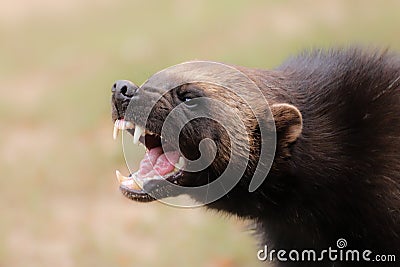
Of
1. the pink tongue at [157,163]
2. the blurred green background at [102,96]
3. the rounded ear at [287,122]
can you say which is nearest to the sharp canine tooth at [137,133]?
the pink tongue at [157,163]

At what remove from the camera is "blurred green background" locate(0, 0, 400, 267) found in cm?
712

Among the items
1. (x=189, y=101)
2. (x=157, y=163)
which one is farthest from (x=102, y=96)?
(x=189, y=101)

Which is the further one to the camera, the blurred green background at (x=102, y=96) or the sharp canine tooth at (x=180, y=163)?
the blurred green background at (x=102, y=96)

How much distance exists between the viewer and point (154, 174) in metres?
4.46

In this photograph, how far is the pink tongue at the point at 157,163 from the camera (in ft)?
14.6

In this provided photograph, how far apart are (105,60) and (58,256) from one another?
4528 millimetres

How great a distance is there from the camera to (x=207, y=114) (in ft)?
14.3

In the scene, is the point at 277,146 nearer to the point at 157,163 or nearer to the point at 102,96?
the point at 157,163

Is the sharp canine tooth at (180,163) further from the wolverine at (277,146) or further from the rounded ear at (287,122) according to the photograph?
the rounded ear at (287,122)

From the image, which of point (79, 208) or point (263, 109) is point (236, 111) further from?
point (79, 208)

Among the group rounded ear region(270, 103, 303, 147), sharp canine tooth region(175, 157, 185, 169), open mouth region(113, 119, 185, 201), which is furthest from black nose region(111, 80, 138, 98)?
rounded ear region(270, 103, 303, 147)

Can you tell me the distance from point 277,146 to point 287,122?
13 centimetres

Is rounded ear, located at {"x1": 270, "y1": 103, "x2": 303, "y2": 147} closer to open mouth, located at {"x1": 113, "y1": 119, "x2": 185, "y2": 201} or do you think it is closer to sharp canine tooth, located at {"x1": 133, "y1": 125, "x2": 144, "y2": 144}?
open mouth, located at {"x1": 113, "y1": 119, "x2": 185, "y2": 201}

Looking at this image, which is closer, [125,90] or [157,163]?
[125,90]
